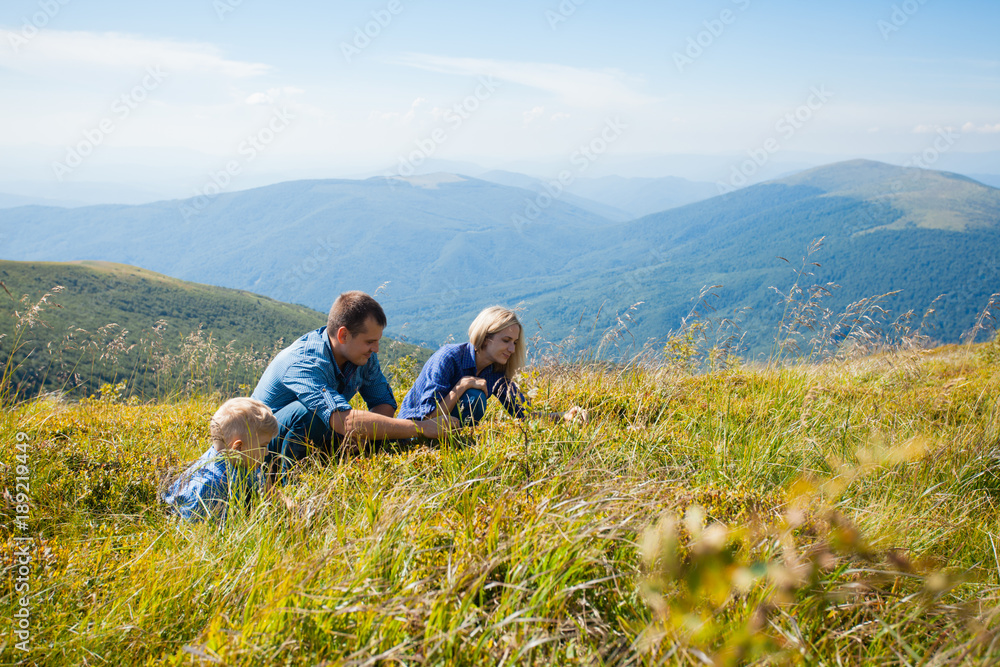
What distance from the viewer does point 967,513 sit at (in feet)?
10.3

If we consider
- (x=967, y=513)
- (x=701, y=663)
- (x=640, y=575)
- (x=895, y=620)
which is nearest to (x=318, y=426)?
(x=640, y=575)

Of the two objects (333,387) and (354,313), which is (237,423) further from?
(354,313)

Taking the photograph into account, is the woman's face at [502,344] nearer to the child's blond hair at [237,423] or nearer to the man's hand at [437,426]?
the man's hand at [437,426]

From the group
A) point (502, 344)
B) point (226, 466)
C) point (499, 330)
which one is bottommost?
point (226, 466)

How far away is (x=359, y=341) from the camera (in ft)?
14.2

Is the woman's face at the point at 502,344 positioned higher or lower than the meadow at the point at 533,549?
higher

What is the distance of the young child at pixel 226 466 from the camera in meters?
2.99

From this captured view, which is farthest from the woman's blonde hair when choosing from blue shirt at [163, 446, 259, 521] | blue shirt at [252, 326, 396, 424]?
blue shirt at [163, 446, 259, 521]

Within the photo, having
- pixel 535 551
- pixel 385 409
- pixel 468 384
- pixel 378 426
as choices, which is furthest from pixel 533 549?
pixel 385 409

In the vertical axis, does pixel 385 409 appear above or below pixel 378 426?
below

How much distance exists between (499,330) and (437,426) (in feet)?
4.08

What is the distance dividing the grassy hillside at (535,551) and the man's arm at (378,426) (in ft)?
0.45

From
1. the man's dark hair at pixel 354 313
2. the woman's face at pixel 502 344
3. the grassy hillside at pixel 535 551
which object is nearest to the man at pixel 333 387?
the man's dark hair at pixel 354 313

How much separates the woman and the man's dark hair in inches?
25.5
